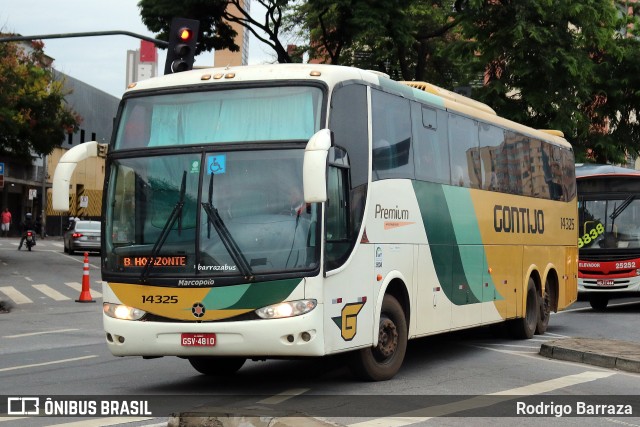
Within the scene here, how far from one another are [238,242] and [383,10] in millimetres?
24754

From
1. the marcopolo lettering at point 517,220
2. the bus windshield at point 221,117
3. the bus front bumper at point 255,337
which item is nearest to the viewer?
the bus front bumper at point 255,337

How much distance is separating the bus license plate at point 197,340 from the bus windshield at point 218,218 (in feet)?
1.95

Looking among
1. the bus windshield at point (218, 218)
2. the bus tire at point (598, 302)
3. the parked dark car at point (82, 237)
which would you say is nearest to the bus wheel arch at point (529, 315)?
the bus windshield at point (218, 218)

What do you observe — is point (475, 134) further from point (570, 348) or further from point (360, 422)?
point (360, 422)

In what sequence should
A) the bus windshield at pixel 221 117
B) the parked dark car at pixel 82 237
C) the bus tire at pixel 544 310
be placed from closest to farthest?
the bus windshield at pixel 221 117 → the bus tire at pixel 544 310 → the parked dark car at pixel 82 237

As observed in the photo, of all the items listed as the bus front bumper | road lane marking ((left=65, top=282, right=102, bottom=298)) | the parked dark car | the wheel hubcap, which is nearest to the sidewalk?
the wheel hubcap

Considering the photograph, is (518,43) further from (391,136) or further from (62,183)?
(62,183)

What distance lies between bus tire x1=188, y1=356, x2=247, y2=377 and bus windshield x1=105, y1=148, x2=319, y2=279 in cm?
187

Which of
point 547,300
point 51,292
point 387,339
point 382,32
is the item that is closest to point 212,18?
point 382,32

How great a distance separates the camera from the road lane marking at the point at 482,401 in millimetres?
9273

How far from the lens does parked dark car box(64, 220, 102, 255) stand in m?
47.5

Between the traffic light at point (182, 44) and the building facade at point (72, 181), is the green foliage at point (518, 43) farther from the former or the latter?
the building facade at point (72, 181)

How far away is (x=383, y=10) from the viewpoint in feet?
113

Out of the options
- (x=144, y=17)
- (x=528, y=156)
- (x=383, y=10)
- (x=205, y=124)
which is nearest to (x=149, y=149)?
(x=205, y=124)
